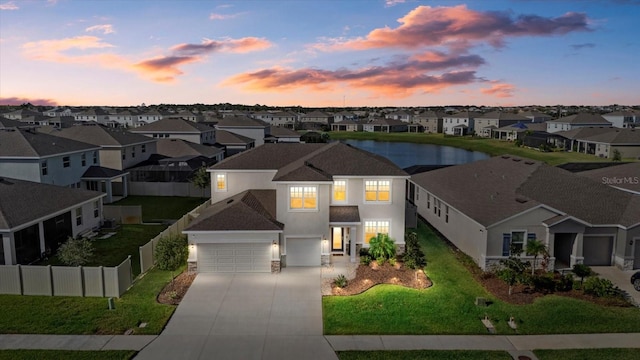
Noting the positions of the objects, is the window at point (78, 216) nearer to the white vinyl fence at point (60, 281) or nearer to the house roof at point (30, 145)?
the white vinyl fence at point (60, 281)

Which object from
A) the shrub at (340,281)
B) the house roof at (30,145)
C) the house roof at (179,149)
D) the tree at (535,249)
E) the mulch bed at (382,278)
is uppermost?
the house roof at (30,145)

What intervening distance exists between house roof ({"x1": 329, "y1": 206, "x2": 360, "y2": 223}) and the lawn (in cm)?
421

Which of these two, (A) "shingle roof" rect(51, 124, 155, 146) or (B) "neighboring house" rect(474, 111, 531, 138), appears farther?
(B) "neighboring house" rect(474, 111, 531, 138)

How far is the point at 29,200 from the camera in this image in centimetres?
2441

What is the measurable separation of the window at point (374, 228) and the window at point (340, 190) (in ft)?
6.21

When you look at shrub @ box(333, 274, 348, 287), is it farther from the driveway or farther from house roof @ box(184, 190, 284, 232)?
the driveway

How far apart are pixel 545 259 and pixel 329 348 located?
13257 millimetres

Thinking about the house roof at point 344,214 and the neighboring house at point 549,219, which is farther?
the house roof at point 344,214

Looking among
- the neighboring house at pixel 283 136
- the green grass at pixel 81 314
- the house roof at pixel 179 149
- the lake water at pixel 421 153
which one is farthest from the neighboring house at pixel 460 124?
the green grass at pixel 81 314

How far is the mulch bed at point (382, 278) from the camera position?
20.4 m

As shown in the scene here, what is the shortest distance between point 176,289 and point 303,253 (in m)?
6.48

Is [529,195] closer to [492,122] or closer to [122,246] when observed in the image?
[122,246]

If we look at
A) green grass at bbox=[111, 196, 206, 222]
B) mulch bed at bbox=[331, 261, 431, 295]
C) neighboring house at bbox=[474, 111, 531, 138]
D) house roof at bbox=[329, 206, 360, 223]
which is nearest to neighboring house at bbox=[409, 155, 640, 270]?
mulch bed at bbox=[331, 261, 431, 295]

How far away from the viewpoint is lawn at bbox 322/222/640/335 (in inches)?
653
